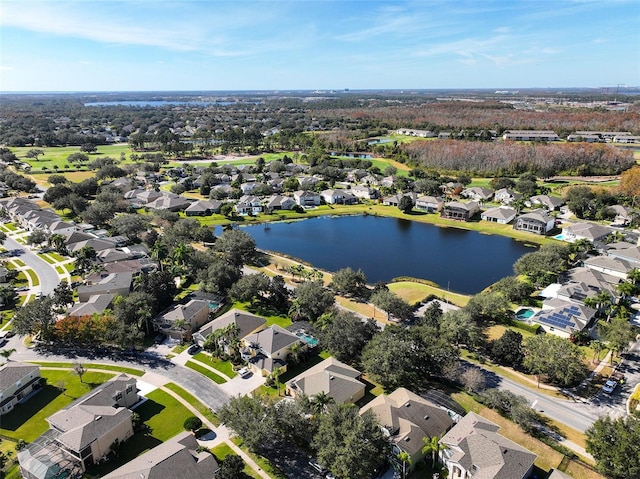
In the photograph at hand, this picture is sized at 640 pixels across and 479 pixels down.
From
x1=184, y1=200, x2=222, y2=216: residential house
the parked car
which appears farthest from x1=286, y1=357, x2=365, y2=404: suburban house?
x1=184, y1=200, x2=222, y2=216: residential house

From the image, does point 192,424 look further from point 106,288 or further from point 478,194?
point 478,194

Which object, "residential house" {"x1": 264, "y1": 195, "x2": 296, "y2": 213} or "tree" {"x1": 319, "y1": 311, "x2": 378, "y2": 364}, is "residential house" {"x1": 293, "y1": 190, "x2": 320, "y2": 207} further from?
"tree" {"x1": 319, "y1": 311, "x2": 378, "y2": 364}

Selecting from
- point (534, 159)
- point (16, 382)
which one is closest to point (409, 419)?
point (16, 382)

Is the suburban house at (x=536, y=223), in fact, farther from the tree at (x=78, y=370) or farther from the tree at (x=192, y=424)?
the tree at (x=78, y=370)

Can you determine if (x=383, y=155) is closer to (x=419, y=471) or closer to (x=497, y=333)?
(x=497, y=333)

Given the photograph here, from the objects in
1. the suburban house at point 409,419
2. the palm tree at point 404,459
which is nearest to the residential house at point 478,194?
the suburban house at point 409,419

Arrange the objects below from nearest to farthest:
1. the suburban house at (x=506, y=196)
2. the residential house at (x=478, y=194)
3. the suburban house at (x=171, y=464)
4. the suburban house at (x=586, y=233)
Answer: the suburban house at (x=171, y=464)
the suburban house at (x=586, y=233)
the suburban house at (x=506, y=196)
the residential house at (x=478, y=194)

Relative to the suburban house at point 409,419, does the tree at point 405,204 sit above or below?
Result: above
